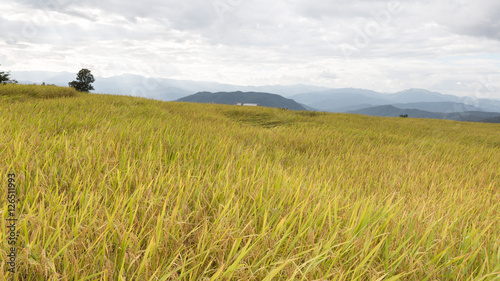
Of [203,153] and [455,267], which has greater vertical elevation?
[203,153]

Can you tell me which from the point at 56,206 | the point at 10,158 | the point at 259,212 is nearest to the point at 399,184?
the point at 259,212

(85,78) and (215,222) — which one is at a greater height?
(85,78)

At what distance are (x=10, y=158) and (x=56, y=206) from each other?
1.35m

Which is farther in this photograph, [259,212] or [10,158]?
[10,158]

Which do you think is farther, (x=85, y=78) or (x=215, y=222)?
(x=85, y=78)

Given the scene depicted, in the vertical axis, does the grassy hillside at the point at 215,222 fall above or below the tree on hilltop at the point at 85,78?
below

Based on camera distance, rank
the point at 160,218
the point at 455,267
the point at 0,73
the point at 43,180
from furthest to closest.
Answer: the point at 0,73 → the point at 43,180 → the point at 455,267 → the point at 160,218

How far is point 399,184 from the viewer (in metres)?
3.38

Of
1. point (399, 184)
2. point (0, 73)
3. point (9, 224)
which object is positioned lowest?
point (399, 184)

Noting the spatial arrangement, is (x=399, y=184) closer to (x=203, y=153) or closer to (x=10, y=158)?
(x=203, y=153)

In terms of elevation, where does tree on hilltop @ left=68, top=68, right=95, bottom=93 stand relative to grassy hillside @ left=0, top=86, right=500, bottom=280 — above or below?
above

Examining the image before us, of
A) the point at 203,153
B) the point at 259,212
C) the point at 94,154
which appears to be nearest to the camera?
the point at 259,212

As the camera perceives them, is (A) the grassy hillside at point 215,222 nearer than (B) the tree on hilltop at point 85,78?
Yes

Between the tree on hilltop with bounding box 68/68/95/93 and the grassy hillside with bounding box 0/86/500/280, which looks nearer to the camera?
the grassy hillside with bounding box 0/86/500/280
